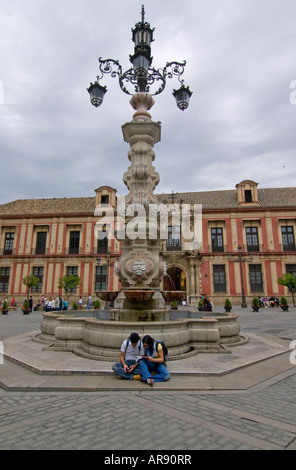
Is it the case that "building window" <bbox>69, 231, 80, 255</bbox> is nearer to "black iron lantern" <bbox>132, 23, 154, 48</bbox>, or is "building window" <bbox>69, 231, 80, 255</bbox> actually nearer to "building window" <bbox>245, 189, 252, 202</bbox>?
"building window" <bbox>245, 189, 252, 202</bbox>

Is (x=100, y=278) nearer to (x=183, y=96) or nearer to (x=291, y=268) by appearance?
(x=291, y=268)

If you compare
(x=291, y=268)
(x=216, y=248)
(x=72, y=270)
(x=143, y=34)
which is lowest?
(x=72, y=270)

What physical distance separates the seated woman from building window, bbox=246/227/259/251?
28553 mm

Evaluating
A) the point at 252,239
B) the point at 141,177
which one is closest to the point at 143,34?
the point at 141,177

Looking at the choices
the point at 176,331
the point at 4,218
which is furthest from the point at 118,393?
the point at 4,218

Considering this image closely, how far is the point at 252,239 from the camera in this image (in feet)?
101

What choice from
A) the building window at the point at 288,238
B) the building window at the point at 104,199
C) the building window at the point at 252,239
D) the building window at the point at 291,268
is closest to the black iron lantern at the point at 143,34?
the building window at the point at 252,239

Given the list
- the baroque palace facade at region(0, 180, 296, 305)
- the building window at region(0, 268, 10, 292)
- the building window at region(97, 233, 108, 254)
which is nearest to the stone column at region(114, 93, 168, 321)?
the baroque palace facade at region(0, 180, 296, 305)

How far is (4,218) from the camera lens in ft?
109

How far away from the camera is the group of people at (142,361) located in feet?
13.8

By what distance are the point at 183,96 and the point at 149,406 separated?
8430 mm

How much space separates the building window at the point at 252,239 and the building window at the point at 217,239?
9.74 ft

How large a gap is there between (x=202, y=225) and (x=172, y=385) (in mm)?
28419

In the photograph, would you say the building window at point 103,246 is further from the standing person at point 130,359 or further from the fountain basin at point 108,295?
the standing person at point 130,359
